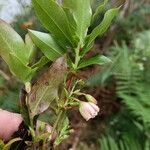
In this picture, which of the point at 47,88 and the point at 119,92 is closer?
the point at 47,88

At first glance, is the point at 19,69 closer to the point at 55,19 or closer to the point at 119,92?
the point at 55,19

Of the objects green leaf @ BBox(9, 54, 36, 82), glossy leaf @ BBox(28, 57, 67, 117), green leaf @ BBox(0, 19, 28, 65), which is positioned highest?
green leaf @ BBox(0, 19, 28, 65)

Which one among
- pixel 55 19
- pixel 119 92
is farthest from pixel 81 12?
pixel 119 92

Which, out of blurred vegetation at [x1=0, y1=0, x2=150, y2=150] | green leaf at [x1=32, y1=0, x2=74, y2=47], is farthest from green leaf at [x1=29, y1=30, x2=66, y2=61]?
blurred vegetation at [x1=0, y1=0, x2=150, y2=150]

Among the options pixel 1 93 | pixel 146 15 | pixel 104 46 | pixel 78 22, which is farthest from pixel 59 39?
pixel 146 15

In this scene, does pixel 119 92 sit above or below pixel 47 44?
below

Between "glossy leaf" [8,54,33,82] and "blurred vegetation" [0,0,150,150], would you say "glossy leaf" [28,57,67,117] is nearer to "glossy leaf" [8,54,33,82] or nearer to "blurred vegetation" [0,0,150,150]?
"glossy leaf" [8,54,33,82]

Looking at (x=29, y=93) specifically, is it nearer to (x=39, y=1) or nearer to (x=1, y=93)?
(x=39, y=1)
